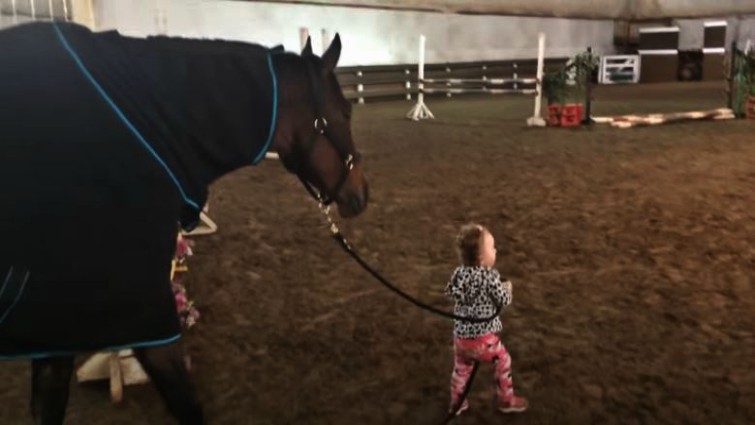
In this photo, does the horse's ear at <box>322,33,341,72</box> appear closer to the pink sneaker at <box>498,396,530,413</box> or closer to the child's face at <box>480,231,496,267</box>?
the child's face at <box>480,231,496,267</box>

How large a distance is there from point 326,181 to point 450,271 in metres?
2.28

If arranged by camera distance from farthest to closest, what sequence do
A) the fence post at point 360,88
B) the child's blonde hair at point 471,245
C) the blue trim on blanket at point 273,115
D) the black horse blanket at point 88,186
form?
the fence post at point 360,88
the child's blonde hair at point 471,245
the blue trim on blanket at point 273,115
the black horse blanket at point 88,186

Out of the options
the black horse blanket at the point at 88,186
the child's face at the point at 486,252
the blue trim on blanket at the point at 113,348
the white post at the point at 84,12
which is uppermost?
the white post at the point at 84,12

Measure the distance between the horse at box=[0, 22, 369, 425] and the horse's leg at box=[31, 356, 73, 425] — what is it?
0.36 meters

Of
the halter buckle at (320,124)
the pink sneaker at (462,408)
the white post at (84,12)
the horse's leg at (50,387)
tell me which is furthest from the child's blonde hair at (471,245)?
the white post at (84,12)

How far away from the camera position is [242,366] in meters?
3.36

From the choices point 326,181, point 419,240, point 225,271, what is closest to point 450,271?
point 419,240

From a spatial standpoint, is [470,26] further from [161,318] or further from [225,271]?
[161,318]

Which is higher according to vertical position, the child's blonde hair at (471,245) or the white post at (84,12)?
the white post at (84,12)

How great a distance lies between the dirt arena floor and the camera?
2.98 metres

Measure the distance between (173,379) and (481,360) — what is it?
119 cm

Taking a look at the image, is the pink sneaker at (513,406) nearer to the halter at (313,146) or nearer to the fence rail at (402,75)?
the halter at (313,146)

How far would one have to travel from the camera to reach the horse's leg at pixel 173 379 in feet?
6.84

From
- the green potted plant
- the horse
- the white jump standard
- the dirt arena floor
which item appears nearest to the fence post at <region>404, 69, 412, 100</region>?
the white jump standard
